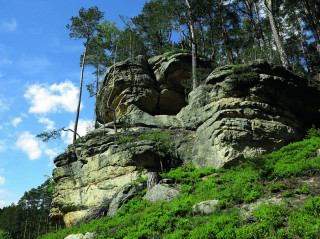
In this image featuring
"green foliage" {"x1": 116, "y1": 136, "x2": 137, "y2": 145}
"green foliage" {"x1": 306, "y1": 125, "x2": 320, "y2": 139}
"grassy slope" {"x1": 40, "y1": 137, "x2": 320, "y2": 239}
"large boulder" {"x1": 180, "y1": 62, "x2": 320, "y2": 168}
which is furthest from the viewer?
"green foliage" {"x1": 116, "y1": 136, "x2": 137, "y2": 145}

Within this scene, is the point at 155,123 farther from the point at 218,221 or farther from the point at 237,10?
the point at 237,10

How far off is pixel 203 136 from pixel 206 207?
644 centimetres

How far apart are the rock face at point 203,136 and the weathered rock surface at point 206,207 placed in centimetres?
400

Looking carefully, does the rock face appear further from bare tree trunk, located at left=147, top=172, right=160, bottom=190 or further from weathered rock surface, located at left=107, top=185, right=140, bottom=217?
bare tree trunk, located at left=147, top=172, right=160, bottom=190

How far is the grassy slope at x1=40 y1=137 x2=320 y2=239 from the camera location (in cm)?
623

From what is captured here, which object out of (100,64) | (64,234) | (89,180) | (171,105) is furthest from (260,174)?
(100,64)

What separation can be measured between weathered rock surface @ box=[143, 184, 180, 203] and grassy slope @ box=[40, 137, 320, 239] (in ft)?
1.39

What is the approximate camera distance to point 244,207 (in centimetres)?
771

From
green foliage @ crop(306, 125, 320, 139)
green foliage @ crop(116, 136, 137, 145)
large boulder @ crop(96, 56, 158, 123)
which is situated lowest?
green foliage @ crop(306, 125, 320, 139)

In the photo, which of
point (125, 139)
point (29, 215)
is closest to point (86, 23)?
point (125, 139)

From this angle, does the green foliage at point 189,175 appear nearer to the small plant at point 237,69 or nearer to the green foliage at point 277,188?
the green foliage at point 277,188

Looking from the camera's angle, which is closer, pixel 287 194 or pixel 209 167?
pixel 287 194

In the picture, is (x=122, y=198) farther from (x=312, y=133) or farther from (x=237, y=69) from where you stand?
(x=312, y=133)

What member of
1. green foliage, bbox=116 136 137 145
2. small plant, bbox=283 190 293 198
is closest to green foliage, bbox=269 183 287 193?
small plant, bbox=283 190 293 198
